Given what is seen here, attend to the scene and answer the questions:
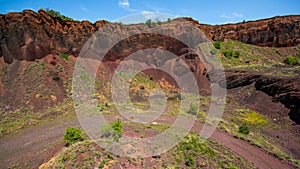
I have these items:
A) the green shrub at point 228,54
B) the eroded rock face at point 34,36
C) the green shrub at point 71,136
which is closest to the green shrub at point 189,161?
the green shrub at point 71,136

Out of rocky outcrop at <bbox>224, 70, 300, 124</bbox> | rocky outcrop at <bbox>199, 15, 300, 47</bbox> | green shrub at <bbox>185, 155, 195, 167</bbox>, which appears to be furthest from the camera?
rocky outcrop at <bbox>199, 15, 300, 47</bbox>

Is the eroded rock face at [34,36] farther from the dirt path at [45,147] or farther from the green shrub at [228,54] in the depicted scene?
the green shrub at [228,54]

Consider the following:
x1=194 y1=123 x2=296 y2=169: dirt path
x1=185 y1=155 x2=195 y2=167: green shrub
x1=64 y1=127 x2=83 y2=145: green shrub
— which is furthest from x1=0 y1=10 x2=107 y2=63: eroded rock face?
x1=185 y1=155 x2=195 y2=167: green shrub

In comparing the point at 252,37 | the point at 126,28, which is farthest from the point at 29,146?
the point at 252,37

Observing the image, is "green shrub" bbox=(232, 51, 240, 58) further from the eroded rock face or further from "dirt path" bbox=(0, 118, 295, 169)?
the eroded rock face

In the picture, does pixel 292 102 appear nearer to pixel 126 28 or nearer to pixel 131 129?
pixel 131 129

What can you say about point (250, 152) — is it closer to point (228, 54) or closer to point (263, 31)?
point (228, 54)

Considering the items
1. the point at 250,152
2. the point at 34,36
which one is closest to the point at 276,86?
the point at 250,152

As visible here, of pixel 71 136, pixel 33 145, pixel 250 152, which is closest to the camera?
pixel 71 136

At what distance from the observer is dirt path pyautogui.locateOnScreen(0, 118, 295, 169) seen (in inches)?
468

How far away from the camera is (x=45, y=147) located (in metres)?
13.1

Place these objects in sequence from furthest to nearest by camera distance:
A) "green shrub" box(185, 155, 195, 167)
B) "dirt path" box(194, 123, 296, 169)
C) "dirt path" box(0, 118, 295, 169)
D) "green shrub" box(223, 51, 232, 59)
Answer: "green shrub" box(223, 51, 232, 59) < "dirt path" box(194, 123, 296, 169) < "dirt path" box(0, 118, 295, 169) < "green shrub" box(185, 155, 195, 167)

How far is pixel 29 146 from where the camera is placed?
45.9ft

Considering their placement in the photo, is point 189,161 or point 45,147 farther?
point 45,147
